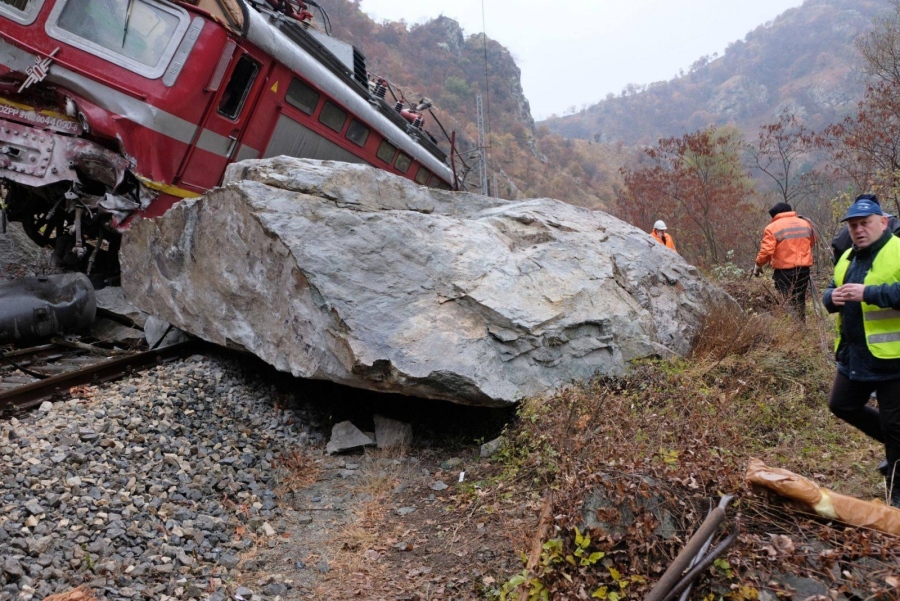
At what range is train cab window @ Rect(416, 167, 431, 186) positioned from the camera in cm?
1041

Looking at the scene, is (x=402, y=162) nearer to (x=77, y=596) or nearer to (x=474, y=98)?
(x=77, y=596)

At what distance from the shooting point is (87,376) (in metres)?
4.98

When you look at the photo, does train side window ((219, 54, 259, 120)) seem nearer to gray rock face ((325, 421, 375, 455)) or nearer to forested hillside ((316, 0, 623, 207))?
gray rock face ((325, 421, 375, 455))

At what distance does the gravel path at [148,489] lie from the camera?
2.88m

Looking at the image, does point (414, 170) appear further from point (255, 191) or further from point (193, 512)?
point (193, 512)

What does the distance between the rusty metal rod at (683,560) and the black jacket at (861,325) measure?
1434 mm

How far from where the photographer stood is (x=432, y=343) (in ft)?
14.5

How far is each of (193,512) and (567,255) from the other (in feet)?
12.4

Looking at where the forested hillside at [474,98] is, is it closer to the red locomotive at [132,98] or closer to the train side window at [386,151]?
the train side window at [386,151]

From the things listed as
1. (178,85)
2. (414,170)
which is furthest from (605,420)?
(414,170)

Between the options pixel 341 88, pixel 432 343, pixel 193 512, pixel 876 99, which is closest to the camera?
pixel 193 512

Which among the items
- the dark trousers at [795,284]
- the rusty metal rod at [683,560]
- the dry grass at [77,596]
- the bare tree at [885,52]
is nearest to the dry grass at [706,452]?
the rusty metal rod at [683,560]

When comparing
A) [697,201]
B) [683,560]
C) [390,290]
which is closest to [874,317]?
[683,560]

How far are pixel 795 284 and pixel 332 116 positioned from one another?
6.28m
